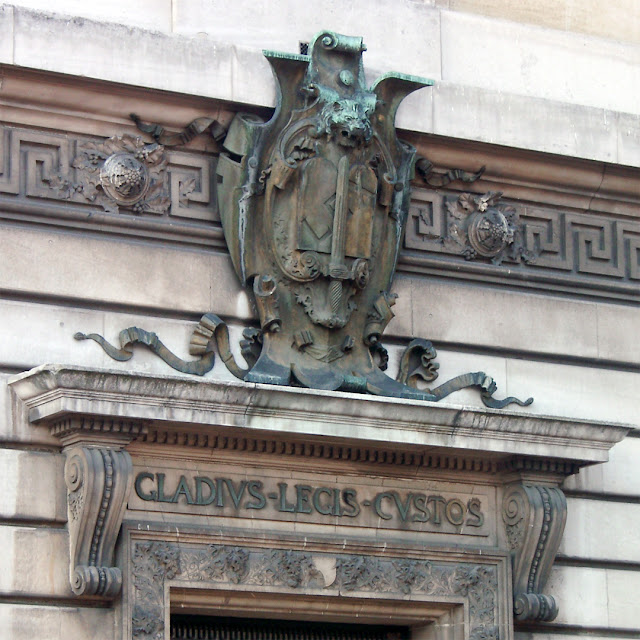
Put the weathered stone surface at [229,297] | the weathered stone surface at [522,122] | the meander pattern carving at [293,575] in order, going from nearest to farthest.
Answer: the meander pattern carving at [293,575] → the weathered stone surface at [229,297] → the weathered stone surface at [522,122]

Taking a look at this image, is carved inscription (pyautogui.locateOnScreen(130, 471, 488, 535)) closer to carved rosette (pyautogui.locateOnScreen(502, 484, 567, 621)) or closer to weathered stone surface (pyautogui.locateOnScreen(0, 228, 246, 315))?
carved rosette (pyautogui.locateOnScreen(502, 484, 567, 621))

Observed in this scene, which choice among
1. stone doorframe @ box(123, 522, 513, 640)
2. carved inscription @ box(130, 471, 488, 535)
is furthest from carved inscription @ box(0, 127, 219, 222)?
stone doorframe @ box(123, 522, 513, 640)

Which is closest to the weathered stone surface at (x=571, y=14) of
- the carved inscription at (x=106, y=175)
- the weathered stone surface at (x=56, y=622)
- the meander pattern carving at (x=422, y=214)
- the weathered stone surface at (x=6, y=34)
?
the meander pattern carving at (x=422, y=214)

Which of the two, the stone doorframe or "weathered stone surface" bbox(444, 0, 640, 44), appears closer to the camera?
the stone doorframe

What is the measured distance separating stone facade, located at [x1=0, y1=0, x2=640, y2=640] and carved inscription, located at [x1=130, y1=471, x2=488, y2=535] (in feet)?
0.06

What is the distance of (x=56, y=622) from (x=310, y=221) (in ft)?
11.5

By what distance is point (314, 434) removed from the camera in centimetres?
1364

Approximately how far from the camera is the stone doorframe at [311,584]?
13344mm

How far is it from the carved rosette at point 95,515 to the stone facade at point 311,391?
2 cm

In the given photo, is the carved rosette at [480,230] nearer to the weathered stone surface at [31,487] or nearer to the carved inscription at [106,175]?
the carved inscription at [106,175]

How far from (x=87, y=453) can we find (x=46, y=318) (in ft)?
3.47

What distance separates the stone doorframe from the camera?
13344 millimetres

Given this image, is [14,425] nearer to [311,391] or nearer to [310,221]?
[311,391]

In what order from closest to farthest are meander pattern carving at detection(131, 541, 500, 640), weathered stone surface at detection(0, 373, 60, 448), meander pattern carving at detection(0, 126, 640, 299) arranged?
weathered stone surface at detection(0, 373, 60, 448)
meander pattern carving at detection(131, 541, 500, 640)
meander pattern carving at detection(0, 126, 640, 299)
